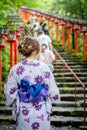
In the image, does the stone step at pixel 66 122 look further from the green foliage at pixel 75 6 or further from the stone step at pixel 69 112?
the green foliage at pixel 75 6

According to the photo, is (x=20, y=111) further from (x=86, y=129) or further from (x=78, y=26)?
(x=78, y=26)

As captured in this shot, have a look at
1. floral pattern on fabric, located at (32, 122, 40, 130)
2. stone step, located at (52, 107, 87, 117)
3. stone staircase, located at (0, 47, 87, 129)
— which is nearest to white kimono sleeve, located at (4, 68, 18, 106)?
floral pattern on fabric, located at (32, 122, 40, 130)

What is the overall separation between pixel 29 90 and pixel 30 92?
28mm

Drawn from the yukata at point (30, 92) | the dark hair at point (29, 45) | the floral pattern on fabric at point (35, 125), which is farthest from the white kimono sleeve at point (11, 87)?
the floral pattern on fabric at point (35, 125)

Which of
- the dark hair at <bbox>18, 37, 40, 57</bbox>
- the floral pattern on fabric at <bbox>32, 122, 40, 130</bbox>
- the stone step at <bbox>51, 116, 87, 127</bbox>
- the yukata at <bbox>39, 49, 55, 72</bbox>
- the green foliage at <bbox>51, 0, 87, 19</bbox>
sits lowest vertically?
the stone step at <bbox>51, 116, 87, 127</bbox>

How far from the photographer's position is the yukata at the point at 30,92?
460 centimetres

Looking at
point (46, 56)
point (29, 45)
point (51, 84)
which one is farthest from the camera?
point (46, 56)

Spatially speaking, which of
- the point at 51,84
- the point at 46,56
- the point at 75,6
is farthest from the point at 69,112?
the point at 75,6

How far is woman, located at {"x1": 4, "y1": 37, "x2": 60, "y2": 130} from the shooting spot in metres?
4.60

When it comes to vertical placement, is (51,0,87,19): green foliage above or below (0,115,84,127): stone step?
above

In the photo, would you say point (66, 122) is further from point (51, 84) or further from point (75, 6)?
point (75, 6)

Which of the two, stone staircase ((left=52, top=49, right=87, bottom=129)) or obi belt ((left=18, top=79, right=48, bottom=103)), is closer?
obi belt ((left=18, top=79, right=48, bottom=103))

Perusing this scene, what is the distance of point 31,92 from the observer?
4582 millimetres

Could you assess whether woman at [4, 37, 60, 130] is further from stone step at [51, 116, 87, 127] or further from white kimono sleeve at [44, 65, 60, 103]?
stone step at [51, 116, 87, 127]
